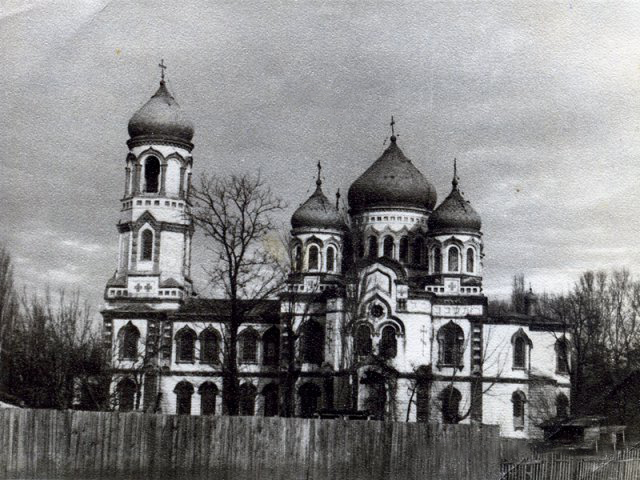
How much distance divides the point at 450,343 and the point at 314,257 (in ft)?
27.8

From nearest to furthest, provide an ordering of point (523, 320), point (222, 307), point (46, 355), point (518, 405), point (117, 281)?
point (46, 355) < point (518, 405) < point (523, 320) < point (222, 307) < point (117, 281)

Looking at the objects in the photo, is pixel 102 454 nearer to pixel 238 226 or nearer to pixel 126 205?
pixel 238 226

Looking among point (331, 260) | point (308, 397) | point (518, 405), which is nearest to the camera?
point (308, 397)

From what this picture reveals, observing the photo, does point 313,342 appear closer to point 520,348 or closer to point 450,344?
point 450,344

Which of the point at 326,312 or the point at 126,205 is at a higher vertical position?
the point at 126,205

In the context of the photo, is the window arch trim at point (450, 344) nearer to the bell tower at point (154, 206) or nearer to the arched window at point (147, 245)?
the bell tower at point (154, 206)

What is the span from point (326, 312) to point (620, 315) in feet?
44.1

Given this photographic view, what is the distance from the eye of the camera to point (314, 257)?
174ft

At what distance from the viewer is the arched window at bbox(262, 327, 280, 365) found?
51.4 metres

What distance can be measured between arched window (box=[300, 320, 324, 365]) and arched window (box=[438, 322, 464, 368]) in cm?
559

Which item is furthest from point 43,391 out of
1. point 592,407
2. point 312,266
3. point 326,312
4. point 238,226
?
point 592,407

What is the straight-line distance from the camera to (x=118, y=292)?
1988 inches

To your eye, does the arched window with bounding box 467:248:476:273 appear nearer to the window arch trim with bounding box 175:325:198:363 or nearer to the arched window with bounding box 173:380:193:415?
the window arch trim with bounding box 175:325:198:363

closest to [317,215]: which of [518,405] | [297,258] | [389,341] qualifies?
[297,258]
